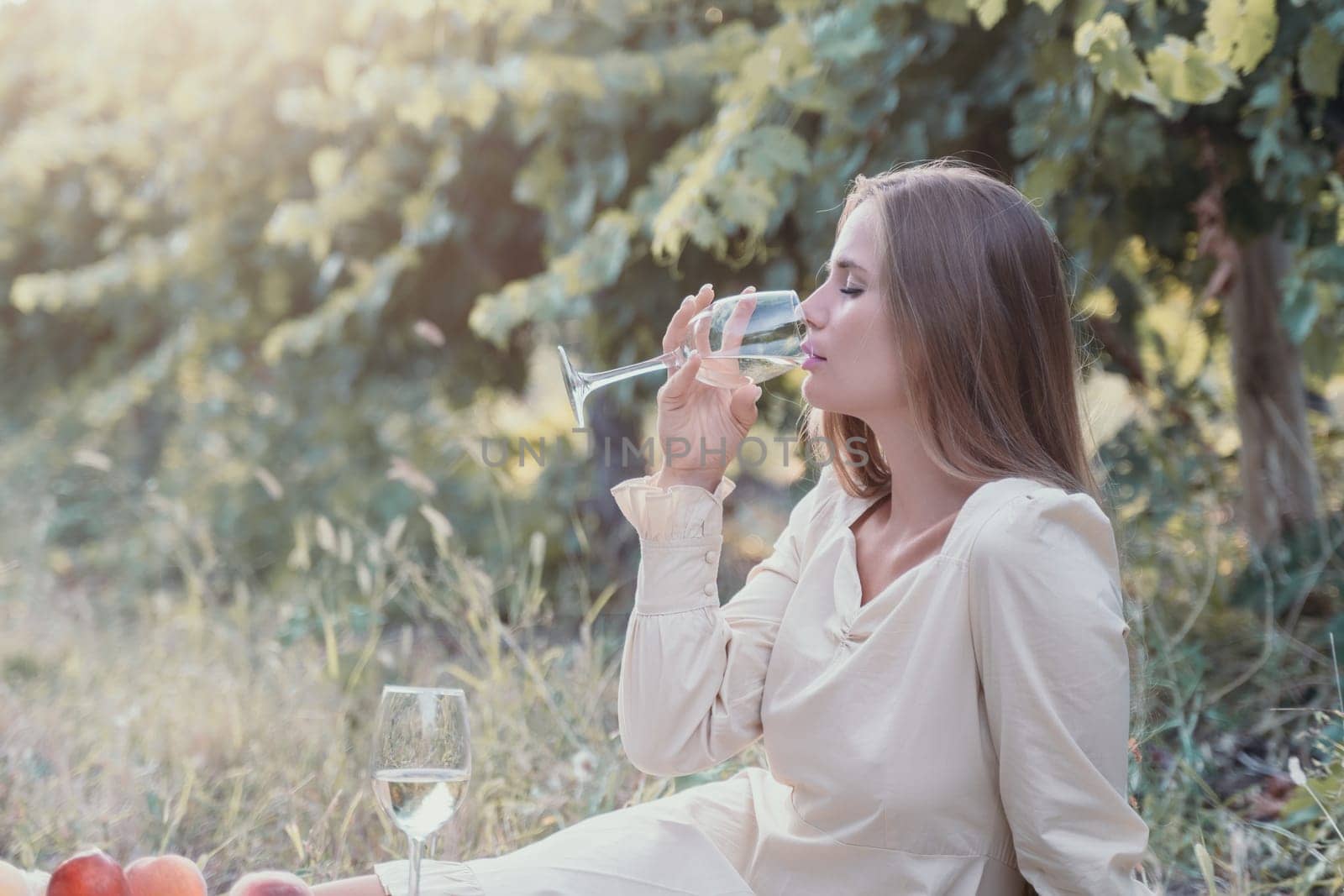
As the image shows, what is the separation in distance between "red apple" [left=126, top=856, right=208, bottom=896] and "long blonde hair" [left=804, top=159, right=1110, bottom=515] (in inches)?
45.6

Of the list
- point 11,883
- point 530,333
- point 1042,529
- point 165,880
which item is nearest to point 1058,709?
point 1042,529

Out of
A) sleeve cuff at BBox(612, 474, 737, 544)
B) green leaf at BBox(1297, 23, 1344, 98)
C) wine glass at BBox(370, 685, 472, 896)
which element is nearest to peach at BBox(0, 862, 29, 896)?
wine glass at BBox(370, 685, 472, 896)

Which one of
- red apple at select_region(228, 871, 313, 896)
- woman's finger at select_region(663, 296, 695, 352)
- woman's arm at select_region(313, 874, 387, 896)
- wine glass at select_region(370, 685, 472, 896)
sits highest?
woman's finger at select_region(663, 296, 695, 352)

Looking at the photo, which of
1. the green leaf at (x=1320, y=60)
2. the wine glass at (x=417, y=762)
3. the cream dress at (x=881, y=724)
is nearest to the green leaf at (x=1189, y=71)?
the green leaf at (x=1320, y=60)

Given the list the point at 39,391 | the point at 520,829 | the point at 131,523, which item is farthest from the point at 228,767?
the point at 39,391

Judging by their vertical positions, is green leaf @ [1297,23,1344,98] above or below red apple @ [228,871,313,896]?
above

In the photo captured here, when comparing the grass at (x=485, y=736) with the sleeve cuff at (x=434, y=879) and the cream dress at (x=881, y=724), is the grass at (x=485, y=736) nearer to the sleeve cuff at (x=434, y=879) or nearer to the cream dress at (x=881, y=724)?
the cream dress at (x=881, y=724)

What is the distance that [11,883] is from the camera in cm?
162

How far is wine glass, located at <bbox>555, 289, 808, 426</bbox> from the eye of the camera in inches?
82.3

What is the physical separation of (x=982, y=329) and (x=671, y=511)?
0.54 metres

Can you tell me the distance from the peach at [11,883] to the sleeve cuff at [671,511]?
3.09 feet

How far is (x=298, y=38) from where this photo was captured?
5750mm

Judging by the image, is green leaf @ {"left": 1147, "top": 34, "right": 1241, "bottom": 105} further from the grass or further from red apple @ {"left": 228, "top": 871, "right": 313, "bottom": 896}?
red apple @ {"left": 228, "top": 871, "right": 313, "bottom": 896}

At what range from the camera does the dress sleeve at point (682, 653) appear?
6.56ft
